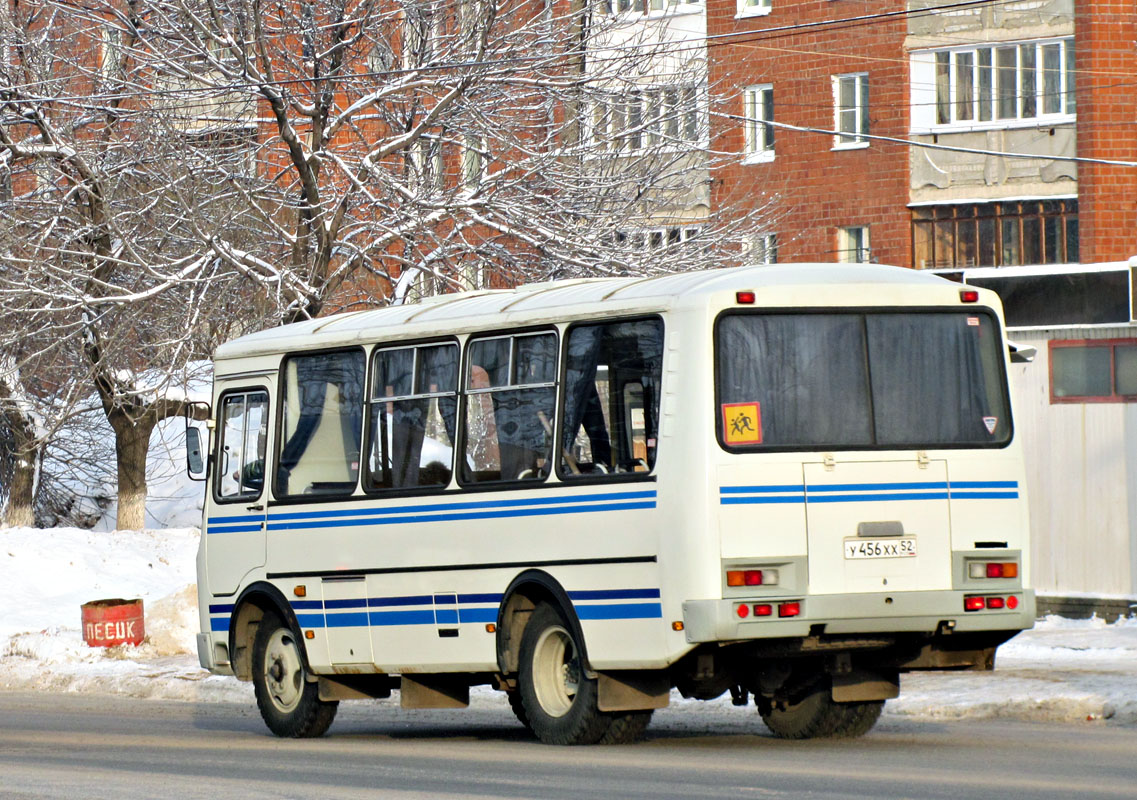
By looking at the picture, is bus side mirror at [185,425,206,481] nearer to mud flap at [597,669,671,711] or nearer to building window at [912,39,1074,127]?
mud flap at [597,669,671,711]

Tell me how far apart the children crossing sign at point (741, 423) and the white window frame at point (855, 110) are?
113 feet

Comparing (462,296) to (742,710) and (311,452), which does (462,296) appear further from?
(742,710)

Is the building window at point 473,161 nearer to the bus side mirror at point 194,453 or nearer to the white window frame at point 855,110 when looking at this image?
the bus side mirror at point 194,453

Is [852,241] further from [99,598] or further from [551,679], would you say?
[551,679]

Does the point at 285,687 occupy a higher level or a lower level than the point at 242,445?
lower

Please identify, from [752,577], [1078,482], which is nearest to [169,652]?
[1078,482]

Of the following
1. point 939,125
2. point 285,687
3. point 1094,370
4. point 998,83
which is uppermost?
point 998,83

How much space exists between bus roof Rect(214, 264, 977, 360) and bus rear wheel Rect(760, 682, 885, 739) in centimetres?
246

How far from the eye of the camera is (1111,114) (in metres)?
41.8

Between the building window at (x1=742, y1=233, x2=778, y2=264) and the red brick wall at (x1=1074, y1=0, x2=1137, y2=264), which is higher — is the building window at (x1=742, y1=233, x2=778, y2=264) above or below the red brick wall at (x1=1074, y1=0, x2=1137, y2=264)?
below

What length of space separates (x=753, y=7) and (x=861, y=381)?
35.5m

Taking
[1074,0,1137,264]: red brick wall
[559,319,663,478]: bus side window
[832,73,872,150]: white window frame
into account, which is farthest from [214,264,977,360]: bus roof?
[832,73,872,150]: white window frame

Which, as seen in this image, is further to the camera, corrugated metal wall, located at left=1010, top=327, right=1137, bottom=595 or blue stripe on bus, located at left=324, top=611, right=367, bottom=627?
corrugated metal wall, located at left=1010, top=327, right=1137, bottom=595

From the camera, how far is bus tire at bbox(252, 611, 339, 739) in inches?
548
